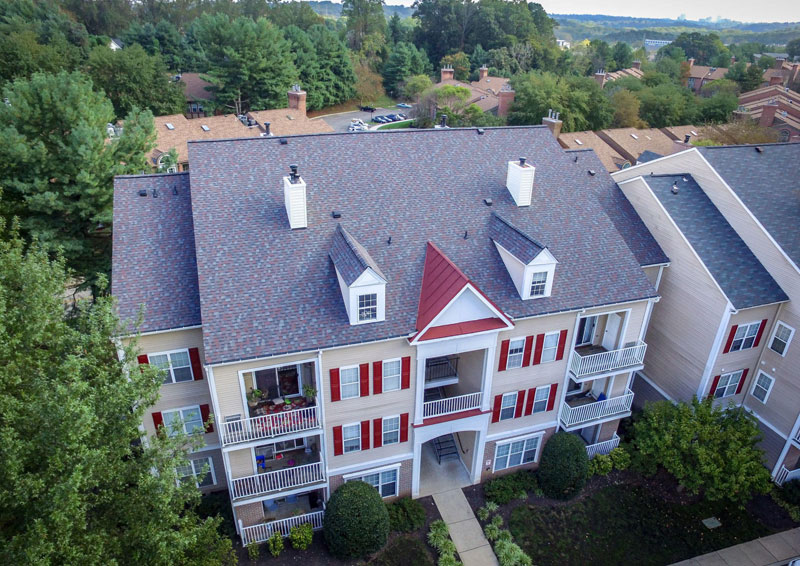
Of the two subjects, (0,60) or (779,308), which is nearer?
(779,308)

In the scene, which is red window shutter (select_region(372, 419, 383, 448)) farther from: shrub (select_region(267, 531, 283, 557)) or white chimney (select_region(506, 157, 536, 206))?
white chimney (select_region(506, 157, 536, 206))

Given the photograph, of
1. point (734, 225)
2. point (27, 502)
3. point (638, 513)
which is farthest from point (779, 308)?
point (27, 502)

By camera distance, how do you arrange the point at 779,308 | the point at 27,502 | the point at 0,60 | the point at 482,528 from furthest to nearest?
the point at 0,60, the point at 779,308, the point at 482,528, the point at 27,502

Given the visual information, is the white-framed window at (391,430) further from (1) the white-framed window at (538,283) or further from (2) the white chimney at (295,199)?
(2) the white chimney at (295,199)

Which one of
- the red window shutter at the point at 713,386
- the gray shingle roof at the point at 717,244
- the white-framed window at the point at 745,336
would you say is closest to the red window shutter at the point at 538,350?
the gray shingle roof at the point at 717,244

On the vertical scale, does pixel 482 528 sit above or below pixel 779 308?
below

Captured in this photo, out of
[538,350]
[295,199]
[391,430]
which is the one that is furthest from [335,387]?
[538,350]

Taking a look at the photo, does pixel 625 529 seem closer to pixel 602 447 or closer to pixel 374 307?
pixel 602 447

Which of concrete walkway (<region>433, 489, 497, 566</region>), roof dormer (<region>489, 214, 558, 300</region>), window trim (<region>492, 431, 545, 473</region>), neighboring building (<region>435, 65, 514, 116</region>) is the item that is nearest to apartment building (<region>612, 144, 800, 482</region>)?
window trim (<region>492, 431, 545, 473</region>)

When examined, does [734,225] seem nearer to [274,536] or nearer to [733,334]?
[733,334]
